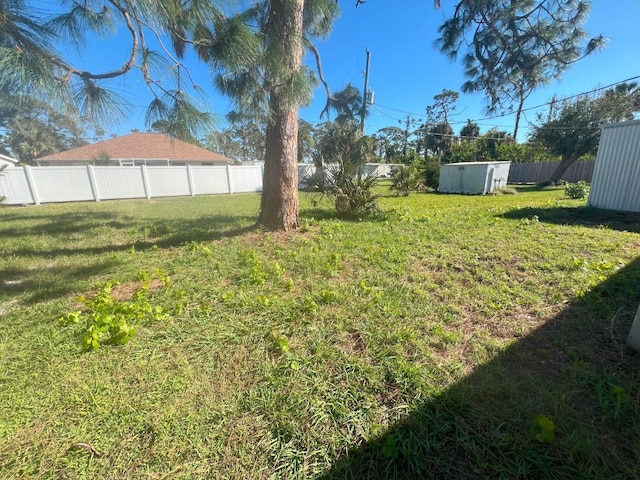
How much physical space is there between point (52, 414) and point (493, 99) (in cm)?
831

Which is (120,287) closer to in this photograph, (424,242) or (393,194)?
(424,242)

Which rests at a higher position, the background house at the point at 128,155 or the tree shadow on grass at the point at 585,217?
the background house at the point at 128,155

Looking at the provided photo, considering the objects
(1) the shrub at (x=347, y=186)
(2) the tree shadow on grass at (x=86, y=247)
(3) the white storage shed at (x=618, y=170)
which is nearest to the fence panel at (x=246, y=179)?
(2) the tree shadow on grass at (x=86, y=247)

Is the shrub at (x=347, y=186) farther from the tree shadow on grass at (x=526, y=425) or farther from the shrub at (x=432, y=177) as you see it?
the shrub at (x=432, y=177)

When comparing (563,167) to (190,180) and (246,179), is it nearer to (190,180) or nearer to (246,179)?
(246,179)

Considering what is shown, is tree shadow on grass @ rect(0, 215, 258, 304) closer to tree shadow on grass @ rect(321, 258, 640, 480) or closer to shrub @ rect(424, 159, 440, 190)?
tree shadow on grass @ rect(321, 258, 640, 480)

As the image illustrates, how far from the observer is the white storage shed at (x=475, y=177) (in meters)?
11.2

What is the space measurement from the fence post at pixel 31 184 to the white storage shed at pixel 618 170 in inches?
638

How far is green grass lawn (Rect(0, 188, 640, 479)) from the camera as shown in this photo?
1.14 metres

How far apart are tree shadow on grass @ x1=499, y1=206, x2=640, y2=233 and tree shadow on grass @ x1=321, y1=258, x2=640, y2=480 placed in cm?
408

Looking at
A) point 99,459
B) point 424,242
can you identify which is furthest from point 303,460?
point 424,242

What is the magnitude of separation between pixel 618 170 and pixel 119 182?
14.9m

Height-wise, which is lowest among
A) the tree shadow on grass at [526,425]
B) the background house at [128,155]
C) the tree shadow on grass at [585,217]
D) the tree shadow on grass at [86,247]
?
the tree shadow on grass at [526,425]

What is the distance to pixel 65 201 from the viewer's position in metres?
9.65
